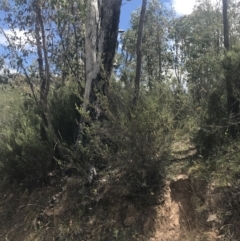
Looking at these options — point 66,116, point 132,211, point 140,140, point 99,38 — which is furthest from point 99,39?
point 132,211

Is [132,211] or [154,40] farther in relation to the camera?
[154,40]

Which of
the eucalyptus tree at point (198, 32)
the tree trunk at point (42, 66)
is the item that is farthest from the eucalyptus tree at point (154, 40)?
the tree trunk at point (42, 66)

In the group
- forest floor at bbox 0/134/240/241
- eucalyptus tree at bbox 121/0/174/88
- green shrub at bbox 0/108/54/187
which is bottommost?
forest floor at bbox 0/134/240/241

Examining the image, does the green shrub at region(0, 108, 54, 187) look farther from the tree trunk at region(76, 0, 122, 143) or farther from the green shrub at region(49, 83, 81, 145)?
the tree trunk at region(76, 0, 122, 143)

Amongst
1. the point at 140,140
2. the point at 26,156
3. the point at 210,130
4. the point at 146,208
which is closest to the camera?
the point at 140,140

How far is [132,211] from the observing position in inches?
229

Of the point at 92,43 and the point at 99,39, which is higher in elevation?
the point at 99,39

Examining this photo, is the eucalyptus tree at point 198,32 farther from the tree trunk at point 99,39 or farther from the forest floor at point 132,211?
the forest floor at point 132,211

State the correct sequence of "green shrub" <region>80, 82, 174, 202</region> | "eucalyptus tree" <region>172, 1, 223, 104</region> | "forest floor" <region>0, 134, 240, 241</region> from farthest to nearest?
"eucalyptus tree" <region>172, 1, 223, 104</region>
"green shrub" <region>80, 82, 174, 202</region>
"forest floor" <region>0, 134, 240, 241</region>

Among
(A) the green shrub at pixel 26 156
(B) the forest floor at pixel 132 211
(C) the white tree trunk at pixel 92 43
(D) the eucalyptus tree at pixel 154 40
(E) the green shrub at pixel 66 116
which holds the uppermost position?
(D) the eucalyptus tree at pixel 154 40

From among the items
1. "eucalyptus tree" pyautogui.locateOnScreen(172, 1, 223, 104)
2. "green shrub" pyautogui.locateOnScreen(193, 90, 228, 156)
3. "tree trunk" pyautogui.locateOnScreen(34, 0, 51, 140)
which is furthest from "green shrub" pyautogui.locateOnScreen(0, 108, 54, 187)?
"eucalyptus tree" pyautogui.locateOnScreen(172, 1, 223, 104)

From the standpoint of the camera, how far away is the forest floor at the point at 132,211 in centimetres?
534

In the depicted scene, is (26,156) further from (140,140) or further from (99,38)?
(99,38)

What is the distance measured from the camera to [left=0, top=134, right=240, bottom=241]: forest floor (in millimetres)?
5336
